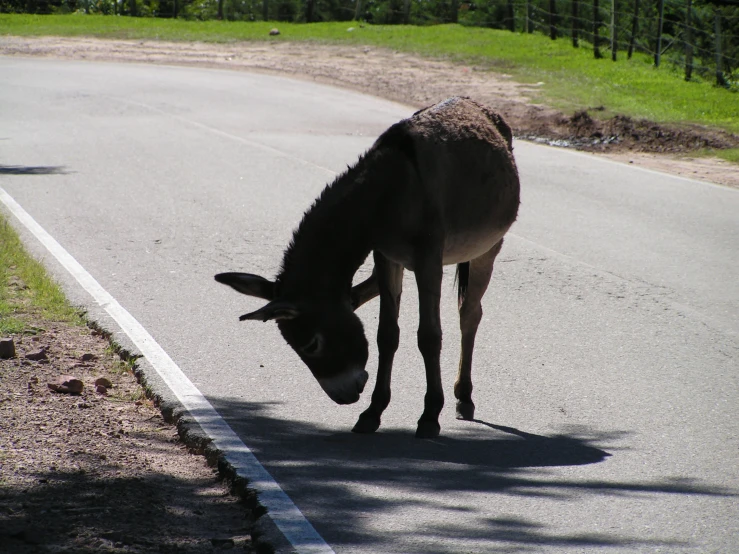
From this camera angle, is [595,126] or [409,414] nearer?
[409,414]

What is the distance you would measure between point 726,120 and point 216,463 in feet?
56.9

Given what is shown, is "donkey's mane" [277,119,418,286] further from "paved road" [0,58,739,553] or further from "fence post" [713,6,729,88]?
"fence post" [713,6,729,88]

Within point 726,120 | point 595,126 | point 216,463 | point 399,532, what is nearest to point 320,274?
point 216,463

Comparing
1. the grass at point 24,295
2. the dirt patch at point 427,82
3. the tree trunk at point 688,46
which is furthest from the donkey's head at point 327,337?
the tree trunk at point 688,46

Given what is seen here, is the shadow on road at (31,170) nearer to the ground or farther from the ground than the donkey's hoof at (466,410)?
farther from the ground

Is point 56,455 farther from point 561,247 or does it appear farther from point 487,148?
point 561,247

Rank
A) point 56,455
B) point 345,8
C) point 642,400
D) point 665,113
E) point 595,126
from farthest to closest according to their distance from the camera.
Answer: point 345,8 < point 665,113 < point 595,126 < point 642,400 < point 56,455

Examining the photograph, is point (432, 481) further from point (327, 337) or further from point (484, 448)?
point (327, 337)

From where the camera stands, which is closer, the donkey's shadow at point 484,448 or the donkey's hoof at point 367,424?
the donkey's shadow at point 484,448

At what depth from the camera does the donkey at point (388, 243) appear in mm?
5367

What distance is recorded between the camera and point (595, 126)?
19578 mm

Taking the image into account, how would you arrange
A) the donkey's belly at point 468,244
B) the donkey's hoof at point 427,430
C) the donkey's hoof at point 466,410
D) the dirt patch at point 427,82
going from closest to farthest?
1. the donkey's hoof at point 427,430
2. the donkey's belly at point 468,244
3. the donkey's hoof at point 466,410
4. the dirt patch at point 427,82

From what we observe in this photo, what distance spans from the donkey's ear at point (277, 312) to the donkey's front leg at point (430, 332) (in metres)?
0.76

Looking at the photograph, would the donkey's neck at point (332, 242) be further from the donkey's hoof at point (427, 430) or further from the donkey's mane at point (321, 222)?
the donkey's hoof at point (427, 430)
